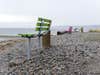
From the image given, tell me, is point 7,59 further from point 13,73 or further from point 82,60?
point 82,60

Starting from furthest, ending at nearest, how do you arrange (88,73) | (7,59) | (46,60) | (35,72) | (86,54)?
(7,59) < (86,54) < (46,60) < (35,72) < (88,73)

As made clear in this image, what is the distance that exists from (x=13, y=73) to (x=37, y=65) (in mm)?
531

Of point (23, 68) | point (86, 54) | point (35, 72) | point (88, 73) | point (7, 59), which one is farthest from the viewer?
point (7, 59)

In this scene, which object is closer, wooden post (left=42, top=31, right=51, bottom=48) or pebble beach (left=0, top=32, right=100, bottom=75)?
pebble beach (left=0, top=32, right=100, bottom=75)

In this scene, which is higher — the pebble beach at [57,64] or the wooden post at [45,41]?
the wooden post at [45,41]

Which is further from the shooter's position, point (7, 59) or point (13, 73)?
point (7, 59)

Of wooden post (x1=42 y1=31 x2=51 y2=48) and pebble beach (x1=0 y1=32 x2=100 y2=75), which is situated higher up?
wooden post (x1=42 y1=31 x2=51 y2=48)

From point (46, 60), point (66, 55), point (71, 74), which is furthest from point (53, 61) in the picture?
point (71, 74)

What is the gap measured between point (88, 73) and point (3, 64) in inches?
94.1

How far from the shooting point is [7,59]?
731 centimetres

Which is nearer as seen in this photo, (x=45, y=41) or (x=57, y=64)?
(x=57, y=64)

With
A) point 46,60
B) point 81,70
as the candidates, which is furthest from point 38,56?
point 81,70

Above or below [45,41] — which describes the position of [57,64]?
below

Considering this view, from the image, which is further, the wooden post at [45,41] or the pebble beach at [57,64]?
the wooden post at [45,41]
